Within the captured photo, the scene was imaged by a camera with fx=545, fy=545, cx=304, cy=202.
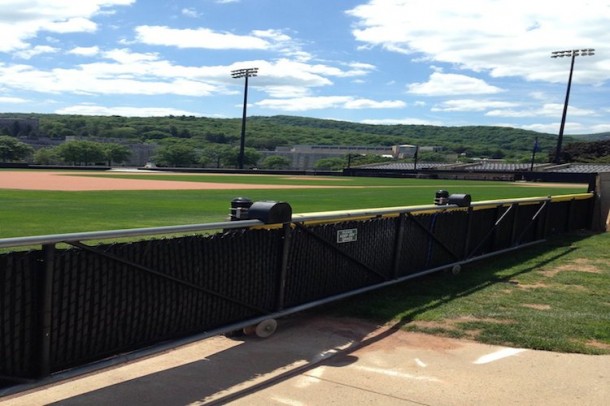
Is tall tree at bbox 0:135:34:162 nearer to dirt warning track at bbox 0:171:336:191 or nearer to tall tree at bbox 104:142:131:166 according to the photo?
tall tree at bbox 104:142:131:166

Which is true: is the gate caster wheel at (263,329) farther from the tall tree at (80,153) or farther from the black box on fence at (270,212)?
the tall tree at (80,153)

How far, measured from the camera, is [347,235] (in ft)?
20.6

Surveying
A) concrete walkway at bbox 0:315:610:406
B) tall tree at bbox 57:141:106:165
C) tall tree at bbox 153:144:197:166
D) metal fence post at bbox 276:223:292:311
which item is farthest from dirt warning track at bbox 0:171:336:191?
tall tree at bbox 57:141:106:165

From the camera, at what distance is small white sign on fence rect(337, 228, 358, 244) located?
6.18m

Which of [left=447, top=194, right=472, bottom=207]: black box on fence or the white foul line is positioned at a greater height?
[left=447, top=194, right=472, bottom=207]: black box on fence

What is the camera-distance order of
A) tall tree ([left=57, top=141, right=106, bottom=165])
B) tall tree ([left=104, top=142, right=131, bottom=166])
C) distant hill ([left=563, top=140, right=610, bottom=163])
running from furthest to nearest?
distant hill ([left=563, top=140, right=610, bottom=163])
tall tree ([left=104, top=142, right=131, bottom=166])
tall tree ([left=57, top=141, right=106, bottom=165])

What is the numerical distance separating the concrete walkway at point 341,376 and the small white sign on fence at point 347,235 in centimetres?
121

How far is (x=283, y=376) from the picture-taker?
424cm

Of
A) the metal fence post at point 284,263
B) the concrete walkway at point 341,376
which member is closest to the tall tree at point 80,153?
the metal fence post at point 284,263

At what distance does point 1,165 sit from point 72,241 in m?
79.2

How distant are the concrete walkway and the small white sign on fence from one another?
1214 millimetres

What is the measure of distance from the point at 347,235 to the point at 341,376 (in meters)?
Answer: 2.27

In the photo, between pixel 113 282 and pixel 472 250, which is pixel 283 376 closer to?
pixel 113 282

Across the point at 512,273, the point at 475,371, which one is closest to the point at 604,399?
the point at 475,371
